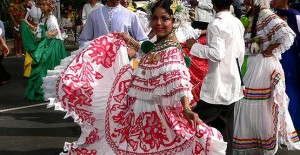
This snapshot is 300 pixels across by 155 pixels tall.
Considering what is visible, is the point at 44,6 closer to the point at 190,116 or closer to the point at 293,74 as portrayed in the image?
the point at 293,74

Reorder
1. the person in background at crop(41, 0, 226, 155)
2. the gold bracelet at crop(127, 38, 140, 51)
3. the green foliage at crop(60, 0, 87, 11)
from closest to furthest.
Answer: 1. the person in background at crop(41, 0, 226, 155)
2. the gold bracelet at crop(127, 38, 140, 51)
3. the green foliage at crop(60, 0, 87, 11)

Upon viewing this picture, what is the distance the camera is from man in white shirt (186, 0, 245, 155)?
523cm

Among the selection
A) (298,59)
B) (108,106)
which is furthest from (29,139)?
(298,59)

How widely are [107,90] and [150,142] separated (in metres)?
0.81

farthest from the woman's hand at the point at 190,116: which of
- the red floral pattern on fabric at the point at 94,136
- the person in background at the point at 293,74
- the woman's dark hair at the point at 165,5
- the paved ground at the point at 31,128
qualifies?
the person in background at the point at 293,74

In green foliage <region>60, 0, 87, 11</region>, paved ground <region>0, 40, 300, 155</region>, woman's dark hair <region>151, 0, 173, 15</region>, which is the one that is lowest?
green foliage <region>60, 0, 87, 11</region>

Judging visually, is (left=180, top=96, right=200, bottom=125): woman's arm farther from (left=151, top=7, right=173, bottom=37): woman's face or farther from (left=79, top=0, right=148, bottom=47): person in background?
(left=79, top=0, right=148, bottom=47): person in background

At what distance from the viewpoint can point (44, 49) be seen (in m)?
10.3

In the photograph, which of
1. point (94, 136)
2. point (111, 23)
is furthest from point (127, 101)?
point (111, 23)

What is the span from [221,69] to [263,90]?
1252 mm

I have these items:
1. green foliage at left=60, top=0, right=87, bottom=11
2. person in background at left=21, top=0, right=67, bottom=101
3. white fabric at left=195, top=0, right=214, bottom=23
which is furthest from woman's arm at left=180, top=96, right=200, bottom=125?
green foliage at left=60, top=0, right=87, bottom=11

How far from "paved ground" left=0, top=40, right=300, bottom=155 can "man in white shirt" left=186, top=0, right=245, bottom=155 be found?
1.63 metres

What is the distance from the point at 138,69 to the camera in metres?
4.87

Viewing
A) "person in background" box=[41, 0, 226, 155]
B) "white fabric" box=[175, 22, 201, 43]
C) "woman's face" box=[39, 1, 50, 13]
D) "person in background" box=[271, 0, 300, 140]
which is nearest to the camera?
"person in background" box=[41, 0, 226, 155]
